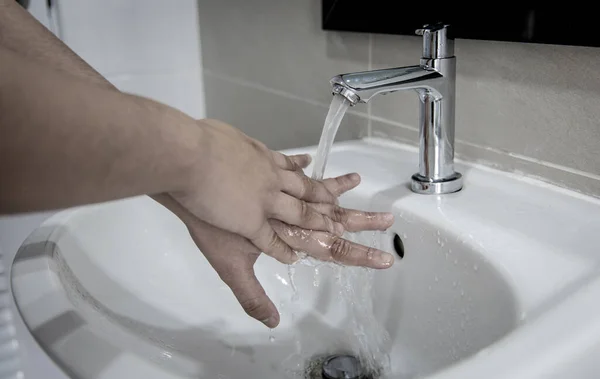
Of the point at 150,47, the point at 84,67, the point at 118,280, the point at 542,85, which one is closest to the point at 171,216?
the point at 118,280

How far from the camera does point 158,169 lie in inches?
13.1

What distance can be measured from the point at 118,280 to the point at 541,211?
411mm

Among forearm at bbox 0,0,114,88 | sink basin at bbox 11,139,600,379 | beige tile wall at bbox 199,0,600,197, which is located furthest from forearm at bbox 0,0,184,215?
beige tile wall at bbox 199,0,600,197

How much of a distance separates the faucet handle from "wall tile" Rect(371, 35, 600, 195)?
0.07 metres

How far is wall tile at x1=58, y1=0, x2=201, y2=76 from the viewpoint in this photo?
42.3 inches

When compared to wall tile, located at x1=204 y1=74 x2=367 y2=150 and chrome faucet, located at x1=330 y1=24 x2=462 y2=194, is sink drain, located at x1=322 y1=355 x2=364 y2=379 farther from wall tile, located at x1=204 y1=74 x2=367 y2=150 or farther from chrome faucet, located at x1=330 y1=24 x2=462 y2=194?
wall tile, located at x1=204 y1=74 x2=367 y2=150

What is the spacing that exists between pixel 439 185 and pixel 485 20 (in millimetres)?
168

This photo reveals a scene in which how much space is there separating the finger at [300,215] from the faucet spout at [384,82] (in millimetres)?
110

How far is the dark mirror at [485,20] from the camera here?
0.51 m

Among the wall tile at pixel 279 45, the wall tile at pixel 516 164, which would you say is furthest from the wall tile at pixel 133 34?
the wall tile at pixel 516 164

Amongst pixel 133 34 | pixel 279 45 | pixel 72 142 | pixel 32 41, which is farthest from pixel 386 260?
pixel 133 34

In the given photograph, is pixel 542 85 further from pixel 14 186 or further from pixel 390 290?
pixel 14 186

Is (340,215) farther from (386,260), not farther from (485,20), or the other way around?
(485,20)

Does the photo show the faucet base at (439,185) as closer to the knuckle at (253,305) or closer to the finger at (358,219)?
the finger at (358,219)
